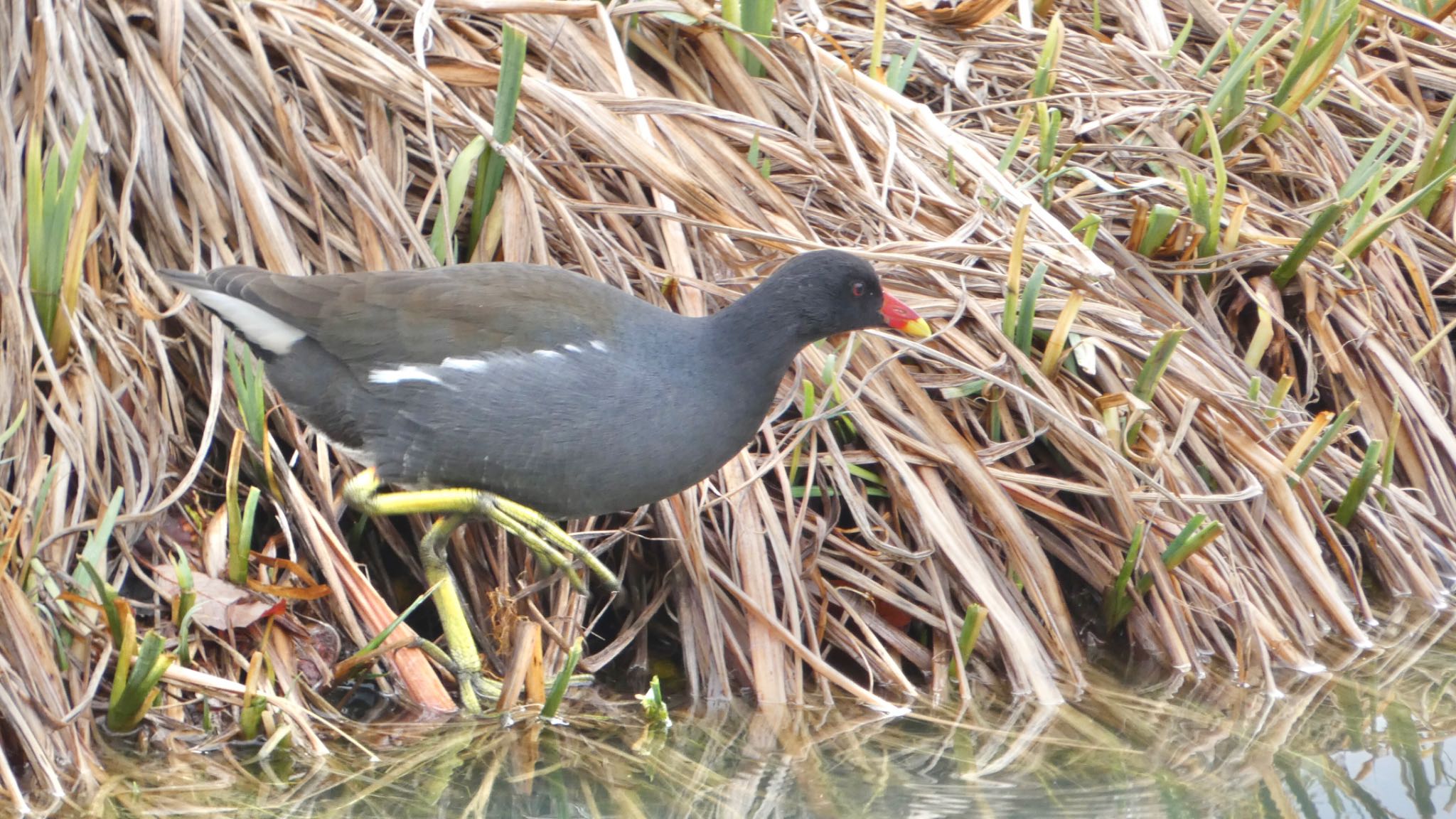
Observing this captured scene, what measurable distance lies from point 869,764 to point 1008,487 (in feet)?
2.57

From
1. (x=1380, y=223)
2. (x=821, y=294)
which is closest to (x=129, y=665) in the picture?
(x=821, y=294)

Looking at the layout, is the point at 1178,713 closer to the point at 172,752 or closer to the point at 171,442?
the point at 172,752

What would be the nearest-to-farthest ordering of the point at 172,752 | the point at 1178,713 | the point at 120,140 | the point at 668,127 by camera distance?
the point at 172,752, the point at 1178,713, the point at 120,140, the point at 668,127

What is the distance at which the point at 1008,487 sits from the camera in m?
2.96

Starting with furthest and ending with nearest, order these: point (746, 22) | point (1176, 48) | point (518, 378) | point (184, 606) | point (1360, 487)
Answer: point (1176, 48) → point (746, 22) → point (1360, 487) → point (518, 378) → point (184, 606)

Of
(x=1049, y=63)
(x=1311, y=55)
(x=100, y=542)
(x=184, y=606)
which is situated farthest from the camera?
(x=1049, y=63)

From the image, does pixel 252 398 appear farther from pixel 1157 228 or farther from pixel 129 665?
pixel 1157 228

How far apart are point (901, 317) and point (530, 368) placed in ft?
2.34

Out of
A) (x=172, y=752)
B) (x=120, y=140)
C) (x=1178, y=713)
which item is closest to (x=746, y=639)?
(x=1178, y=713)

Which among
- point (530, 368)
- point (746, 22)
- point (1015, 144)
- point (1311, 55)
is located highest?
point (1311, 55)

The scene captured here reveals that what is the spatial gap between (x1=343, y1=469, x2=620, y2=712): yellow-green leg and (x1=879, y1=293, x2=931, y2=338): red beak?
0.70m

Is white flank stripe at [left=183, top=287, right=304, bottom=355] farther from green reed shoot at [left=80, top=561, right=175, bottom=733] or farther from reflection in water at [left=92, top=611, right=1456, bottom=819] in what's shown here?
reflection in water at [left=92, top=611, right=1456, bottom=819]

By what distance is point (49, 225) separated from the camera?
2611mm

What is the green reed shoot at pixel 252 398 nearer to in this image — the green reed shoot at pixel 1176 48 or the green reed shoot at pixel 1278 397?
the green reed shoot at pixel 1278 397
